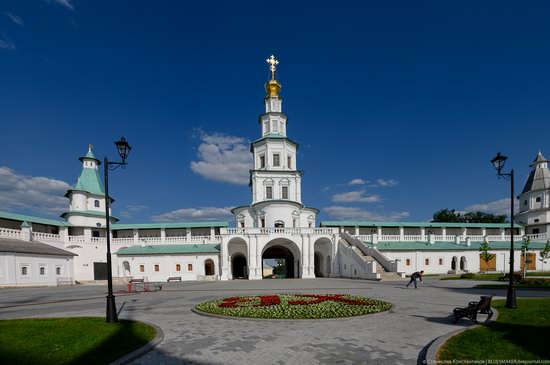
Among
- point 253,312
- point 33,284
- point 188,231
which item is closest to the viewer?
point 253,312

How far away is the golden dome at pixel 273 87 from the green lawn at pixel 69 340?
140ft

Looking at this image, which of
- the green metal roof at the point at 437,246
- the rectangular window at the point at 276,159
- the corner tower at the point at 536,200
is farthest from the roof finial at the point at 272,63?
the corner tower at the point at 536,200

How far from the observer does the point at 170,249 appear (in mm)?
39938

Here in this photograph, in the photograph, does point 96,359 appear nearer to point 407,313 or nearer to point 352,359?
point 352,359

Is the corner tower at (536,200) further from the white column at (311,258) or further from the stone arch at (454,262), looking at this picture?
the white column at (311,258)

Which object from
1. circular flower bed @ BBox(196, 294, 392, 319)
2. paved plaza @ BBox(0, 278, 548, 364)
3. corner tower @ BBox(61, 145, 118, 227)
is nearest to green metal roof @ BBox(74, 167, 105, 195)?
corner tower @ BBox(61, 145, 118, 227)

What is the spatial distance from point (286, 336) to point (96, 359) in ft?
15.8

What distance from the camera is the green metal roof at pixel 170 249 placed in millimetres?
38844

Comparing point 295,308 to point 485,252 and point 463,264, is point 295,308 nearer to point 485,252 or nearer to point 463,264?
point 485,252

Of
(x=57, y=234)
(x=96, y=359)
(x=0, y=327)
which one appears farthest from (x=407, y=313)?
(x=57, y=234)

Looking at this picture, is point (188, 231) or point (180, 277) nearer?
point (180, 277)

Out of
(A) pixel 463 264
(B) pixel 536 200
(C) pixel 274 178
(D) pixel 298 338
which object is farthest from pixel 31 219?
(B) pixel 536 200

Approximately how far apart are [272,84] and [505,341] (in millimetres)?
45662

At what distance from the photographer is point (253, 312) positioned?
37.9 ft
